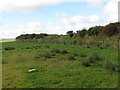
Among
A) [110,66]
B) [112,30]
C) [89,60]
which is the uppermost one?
[112,30]

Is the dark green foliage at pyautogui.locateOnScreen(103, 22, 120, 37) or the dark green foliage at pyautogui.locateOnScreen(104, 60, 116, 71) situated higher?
the dark green foliage at pyautogui.locateOnScreen(103, 22, 120, 37)

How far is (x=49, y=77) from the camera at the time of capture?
11477mm

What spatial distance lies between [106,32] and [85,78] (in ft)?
101

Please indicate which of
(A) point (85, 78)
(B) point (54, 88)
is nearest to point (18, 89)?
(B) point (54, 88)

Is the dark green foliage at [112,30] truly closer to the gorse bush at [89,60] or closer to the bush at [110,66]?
the gorse bush at [89,60]

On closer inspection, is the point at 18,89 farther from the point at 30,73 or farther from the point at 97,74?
the point at 97,74

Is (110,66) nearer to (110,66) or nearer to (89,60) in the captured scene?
(110,66)

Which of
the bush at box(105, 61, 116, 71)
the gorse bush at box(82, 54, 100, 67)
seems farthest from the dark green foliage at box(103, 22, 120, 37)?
the bush at box(105, 61, 116, 71)

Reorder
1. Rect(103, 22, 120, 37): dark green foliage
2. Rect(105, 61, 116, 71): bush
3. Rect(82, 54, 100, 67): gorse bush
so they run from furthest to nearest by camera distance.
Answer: Rect(103, 22, 120, 37): dark green foliage, Rect(82, 54, 100, 67): gorse bush, Rect(105, 61, 116, 71): bush

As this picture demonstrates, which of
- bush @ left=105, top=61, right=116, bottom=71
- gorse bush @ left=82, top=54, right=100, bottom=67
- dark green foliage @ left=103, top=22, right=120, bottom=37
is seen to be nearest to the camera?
bush @ left=105, top=61, right=116, bottom=71

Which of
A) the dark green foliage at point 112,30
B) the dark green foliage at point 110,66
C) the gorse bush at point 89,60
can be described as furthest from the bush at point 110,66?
the dark green foliage at point 112,30

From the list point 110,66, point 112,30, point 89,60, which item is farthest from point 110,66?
point 112,30

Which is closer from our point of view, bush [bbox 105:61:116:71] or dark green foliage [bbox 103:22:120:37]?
bush [bbox 105:61:116:71]

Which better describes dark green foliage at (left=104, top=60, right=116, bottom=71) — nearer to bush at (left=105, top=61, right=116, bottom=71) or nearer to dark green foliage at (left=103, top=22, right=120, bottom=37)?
bush at (left=105, top=61, right=116, bottom=71)
